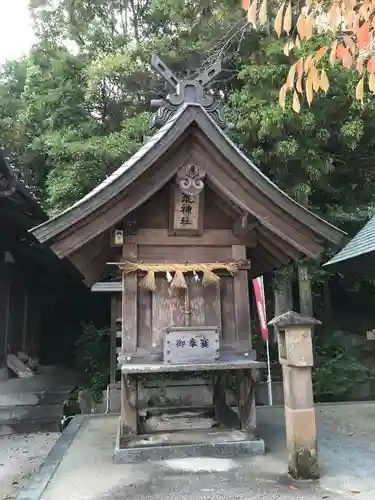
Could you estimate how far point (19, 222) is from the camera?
31.6ft

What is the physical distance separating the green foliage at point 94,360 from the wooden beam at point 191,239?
651cm

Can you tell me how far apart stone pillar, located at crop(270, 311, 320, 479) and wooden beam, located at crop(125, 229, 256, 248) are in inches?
62.3

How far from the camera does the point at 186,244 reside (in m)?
5.64

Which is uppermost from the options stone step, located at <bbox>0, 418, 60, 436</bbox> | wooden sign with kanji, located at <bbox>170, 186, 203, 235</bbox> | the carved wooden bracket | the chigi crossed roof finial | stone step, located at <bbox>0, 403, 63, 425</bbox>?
the chigi crossed roof finial

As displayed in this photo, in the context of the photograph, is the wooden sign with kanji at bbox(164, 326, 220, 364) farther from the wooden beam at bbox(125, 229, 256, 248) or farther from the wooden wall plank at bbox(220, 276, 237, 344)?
the wooden beam at bbox(125, 229, 256, 248)

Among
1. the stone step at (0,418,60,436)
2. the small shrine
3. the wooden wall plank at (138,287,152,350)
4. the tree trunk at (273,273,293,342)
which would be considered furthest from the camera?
the tree trunk at (273,273,293,342)

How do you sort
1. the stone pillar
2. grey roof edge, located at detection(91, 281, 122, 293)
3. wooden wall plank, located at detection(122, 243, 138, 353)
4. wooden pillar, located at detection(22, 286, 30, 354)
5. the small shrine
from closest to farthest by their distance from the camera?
the stone pillar
the small shrine
wooden wall plank, located at detection(122, 243, 138, 353)
grey roof edge, located at detection(91, 281, 122, 293)
wooden pillar, located at detection(22, 286, 30, 354)

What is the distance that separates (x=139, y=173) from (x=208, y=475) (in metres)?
3.21

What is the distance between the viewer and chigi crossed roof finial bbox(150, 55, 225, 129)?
215 inches

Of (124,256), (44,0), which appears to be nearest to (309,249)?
(124,256)

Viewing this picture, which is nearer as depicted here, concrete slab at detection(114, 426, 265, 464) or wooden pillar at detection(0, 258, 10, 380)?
concrete slab at detection(114, 426, 265, 464)

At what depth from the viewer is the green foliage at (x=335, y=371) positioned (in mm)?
11047

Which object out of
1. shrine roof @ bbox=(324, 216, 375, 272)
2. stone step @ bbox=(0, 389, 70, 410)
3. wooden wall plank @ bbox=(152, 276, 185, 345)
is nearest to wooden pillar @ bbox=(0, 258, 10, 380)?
stone step @ bbox=(0, 389, 70, 410)

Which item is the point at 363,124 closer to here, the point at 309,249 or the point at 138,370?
the point at 309,249
